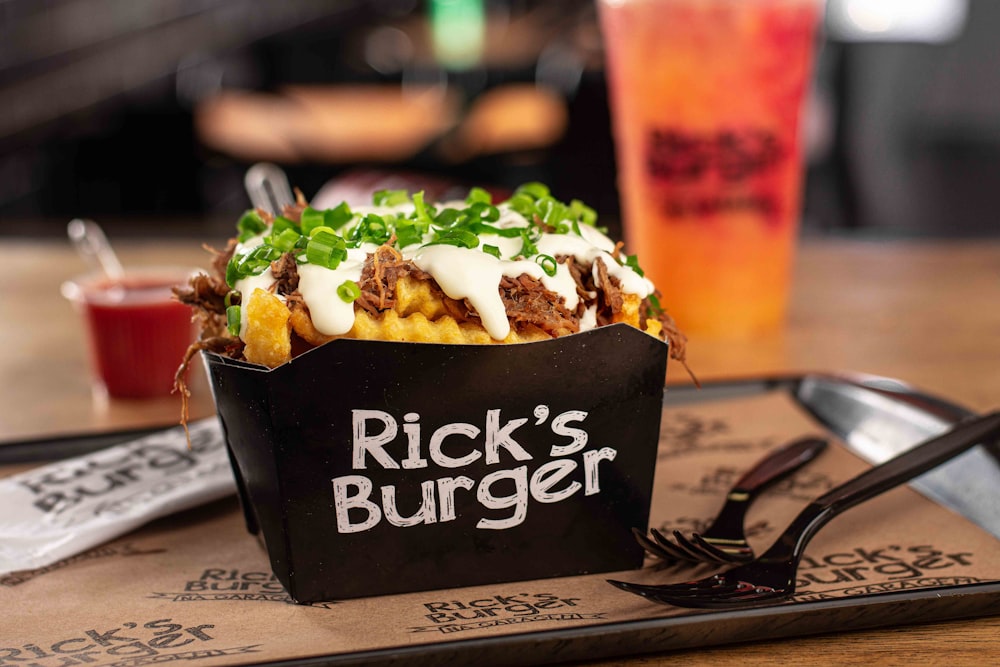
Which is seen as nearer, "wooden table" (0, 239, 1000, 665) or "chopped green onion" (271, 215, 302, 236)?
"wooden table" (0, 239, 1000, 665)

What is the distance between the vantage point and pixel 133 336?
157cm

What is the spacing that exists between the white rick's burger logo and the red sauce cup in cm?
79

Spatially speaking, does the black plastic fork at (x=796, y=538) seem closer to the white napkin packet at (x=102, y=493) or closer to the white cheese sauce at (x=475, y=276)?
the white cheese sauce at (x=475, y=276)

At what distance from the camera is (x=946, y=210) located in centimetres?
401

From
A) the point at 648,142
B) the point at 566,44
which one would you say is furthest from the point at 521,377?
the point at 566,44

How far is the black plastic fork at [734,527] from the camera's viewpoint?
0.93m

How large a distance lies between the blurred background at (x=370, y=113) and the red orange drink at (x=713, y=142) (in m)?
0.30

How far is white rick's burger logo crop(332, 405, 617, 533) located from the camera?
0.88 meters

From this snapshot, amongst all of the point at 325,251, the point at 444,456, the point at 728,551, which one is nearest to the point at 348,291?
the point at 325,251

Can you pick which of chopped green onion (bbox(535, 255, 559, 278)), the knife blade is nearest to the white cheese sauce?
chopped green onion (bbox(535, 255, 559, 278))

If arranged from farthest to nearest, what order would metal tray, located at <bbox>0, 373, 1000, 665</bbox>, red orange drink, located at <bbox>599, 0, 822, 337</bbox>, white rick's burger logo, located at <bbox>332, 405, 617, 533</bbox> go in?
1. red orange drink, located at <bbox>599, 0, 822, 337</bbox>
2. white rick's burger logo, located at <bbox>332, 405, 617, 533</bbox>
3. metal tray, located at <bbox>0, 373, 1000, 665</bbox>

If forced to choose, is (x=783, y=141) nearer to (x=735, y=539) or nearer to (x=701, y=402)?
(x=701, y=402)

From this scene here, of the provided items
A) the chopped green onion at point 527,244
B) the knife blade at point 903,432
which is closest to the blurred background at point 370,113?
the knife blade at point 903,432

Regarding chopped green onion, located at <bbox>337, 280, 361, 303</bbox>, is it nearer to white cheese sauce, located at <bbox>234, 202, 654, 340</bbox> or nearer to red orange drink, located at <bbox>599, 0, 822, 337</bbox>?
white cheese sauce, located at <bbox>234, 202, 654, 340</bbox>
